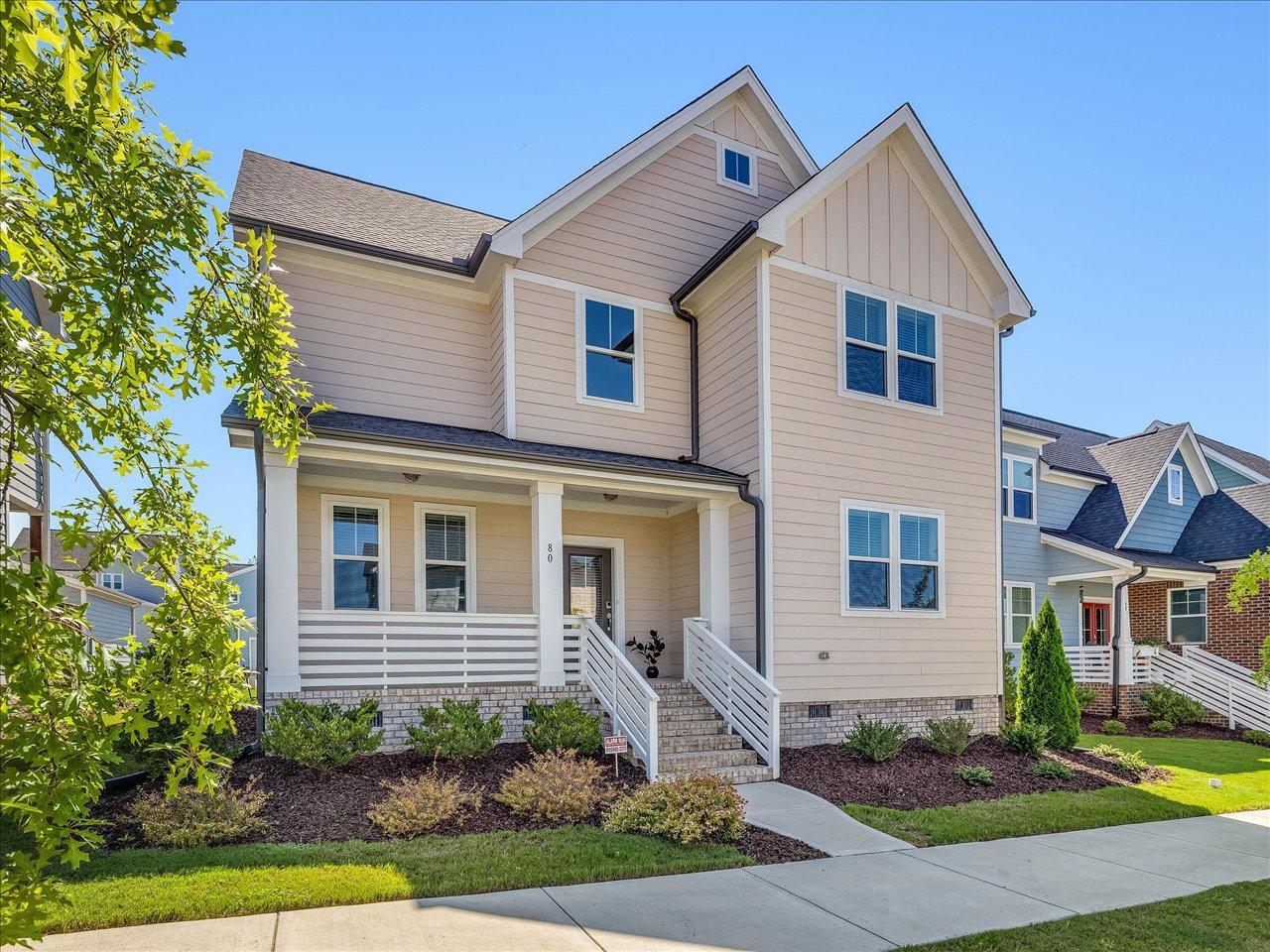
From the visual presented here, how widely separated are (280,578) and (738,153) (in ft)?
33.5

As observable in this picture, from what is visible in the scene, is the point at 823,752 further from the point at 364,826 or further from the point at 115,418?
the point at 115,418

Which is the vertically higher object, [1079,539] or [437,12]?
[437,12]

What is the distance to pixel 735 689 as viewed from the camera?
10156 millimetres

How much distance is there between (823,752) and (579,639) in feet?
11.7

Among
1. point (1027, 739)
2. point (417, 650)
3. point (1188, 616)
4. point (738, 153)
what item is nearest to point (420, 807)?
point (417, 650)

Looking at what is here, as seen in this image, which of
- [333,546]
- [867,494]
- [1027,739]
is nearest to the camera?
[333,546]

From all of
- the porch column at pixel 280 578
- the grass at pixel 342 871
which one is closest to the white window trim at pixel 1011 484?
the grass at pixel 342 871

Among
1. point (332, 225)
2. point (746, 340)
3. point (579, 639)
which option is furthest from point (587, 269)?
point (579, 639)

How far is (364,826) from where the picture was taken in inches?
267

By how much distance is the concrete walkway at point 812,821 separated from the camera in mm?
7055

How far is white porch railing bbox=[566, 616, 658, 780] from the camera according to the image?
8.69 metres

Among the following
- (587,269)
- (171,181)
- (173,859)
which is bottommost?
(173,859)

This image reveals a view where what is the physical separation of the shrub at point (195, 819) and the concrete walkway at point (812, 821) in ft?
14.2

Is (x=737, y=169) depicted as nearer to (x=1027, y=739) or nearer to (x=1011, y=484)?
(x=1027, y=739)
